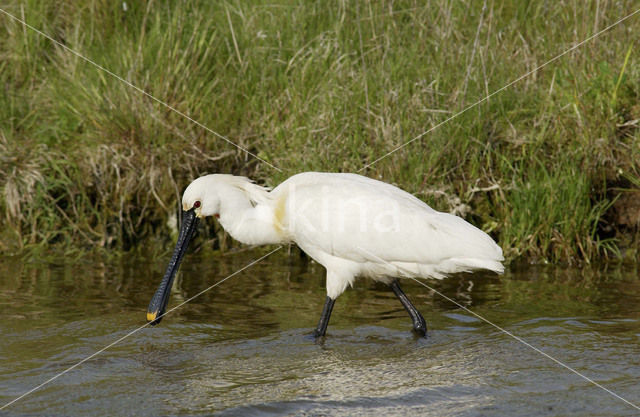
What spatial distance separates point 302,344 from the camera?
551 cm

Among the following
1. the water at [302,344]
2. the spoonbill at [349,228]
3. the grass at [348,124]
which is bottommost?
the water at [302,344]

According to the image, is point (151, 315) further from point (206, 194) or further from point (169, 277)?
point (206, 194)

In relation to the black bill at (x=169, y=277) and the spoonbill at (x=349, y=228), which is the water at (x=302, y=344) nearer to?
the black bill at (x=169, y=277)

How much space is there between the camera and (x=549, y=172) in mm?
7414

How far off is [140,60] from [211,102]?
2.18 ft

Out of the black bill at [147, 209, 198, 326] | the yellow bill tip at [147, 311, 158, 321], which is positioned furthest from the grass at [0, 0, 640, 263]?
the yellow bill tip at [147, 311, 158, 321]

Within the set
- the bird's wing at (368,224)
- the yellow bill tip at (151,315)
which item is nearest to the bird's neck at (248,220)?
the bird's wing at (368,224)

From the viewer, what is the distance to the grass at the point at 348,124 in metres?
7.28

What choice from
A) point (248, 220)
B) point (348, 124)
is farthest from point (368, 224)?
point (348, 124)

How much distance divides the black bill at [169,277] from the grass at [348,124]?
147cm

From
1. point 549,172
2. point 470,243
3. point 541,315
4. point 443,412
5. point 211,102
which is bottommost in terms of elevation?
point 443,412

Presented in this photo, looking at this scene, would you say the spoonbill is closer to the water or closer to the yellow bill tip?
the yellow bill tip

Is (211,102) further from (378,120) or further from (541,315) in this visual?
(541,315)

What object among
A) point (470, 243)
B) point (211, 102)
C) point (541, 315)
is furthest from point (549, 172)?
point (211, 102)
